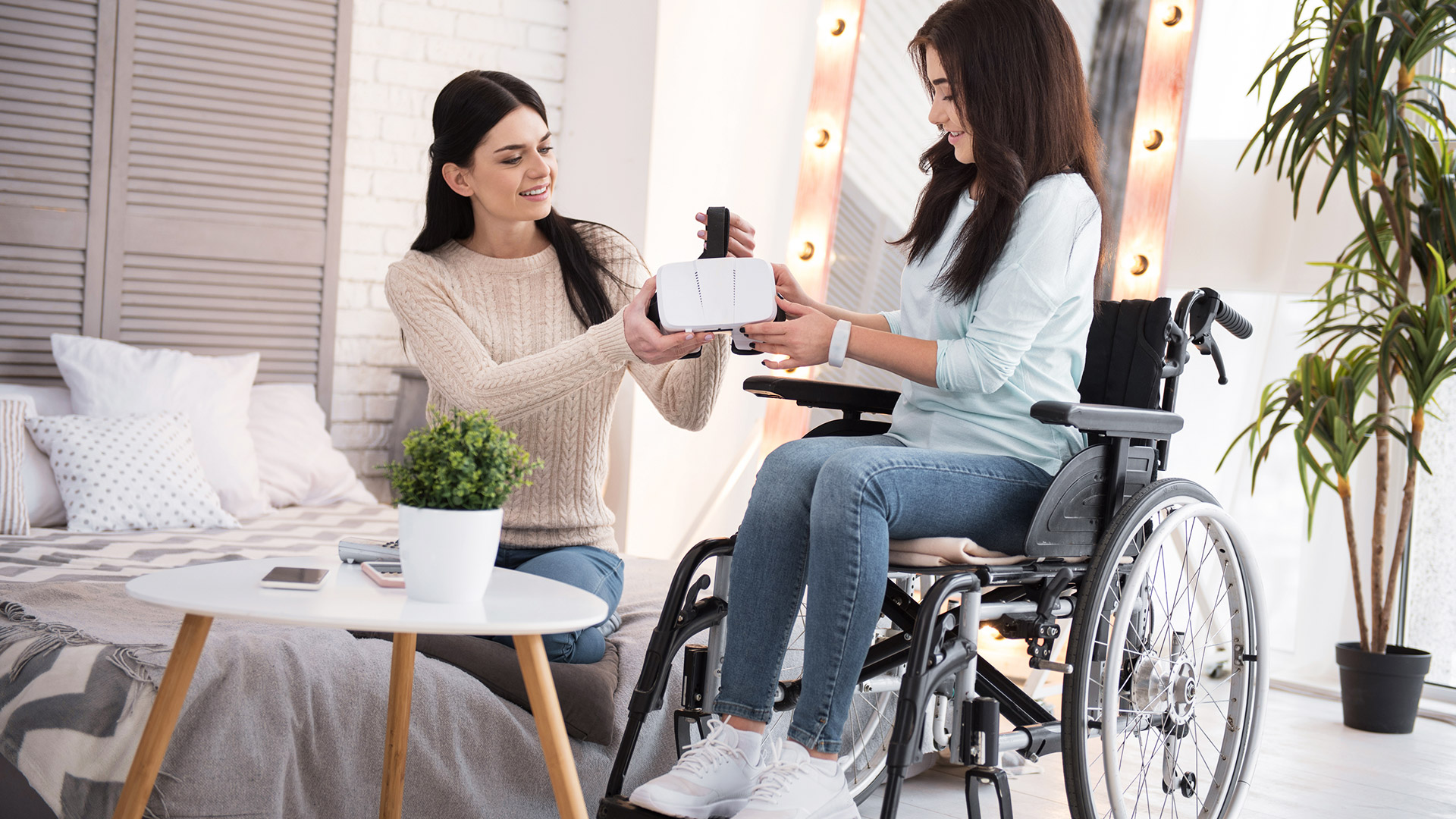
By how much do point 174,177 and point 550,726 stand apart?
2.49 metres

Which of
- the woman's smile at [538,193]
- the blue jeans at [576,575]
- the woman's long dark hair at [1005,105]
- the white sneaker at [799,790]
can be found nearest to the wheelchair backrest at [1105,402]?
the woman's long dark hair at [1005,105]

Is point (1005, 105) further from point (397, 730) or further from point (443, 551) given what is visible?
point (397, 730)

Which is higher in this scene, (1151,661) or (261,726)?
(1151,661)

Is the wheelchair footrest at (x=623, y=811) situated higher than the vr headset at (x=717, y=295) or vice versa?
the vr headset at (x=717, y=295)

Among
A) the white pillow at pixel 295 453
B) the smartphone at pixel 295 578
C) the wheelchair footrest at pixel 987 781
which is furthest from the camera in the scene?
the white pillow at pixel 295 453

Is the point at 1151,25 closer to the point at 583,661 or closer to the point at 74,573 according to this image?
the point at 583,661

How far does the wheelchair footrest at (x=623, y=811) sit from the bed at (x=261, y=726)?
0.84 ft

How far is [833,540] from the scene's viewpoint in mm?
1283

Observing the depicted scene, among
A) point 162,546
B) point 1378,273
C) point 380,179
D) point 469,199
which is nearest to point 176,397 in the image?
point 162,546

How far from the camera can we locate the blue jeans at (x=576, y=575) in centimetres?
161

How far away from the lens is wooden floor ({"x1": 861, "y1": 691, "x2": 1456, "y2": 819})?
2.02 meters

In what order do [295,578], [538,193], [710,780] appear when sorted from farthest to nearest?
[538,193] < [710,780] < [295,578]

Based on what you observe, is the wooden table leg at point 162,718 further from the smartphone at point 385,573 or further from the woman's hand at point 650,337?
the woman's hand at point 650,337

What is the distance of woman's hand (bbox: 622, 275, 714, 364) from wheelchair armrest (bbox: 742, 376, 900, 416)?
0.15 metres
